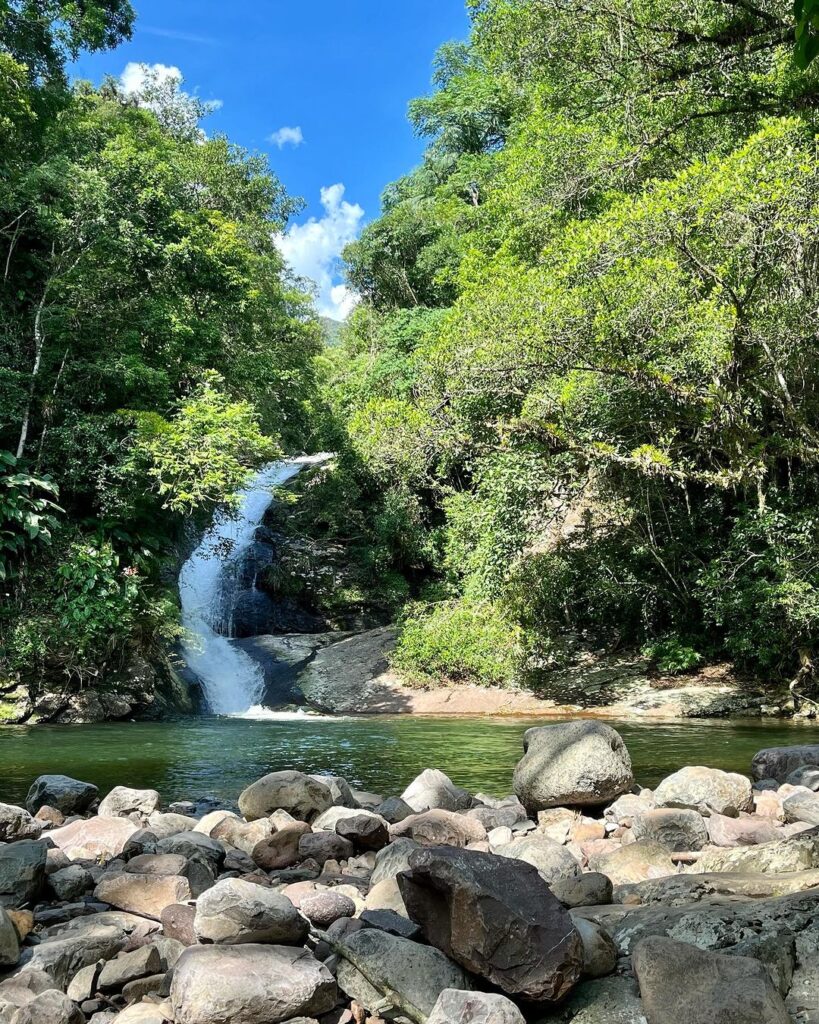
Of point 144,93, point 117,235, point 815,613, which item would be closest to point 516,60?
point 117,235

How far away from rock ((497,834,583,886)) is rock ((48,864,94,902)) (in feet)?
7.55

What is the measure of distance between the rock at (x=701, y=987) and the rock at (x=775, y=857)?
143 centimetres

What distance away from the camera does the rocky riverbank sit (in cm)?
275

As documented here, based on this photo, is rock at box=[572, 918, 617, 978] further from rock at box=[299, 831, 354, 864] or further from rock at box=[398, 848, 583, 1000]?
rock at box=[299, 831, 354, 864]

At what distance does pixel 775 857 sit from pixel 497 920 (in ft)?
5.93

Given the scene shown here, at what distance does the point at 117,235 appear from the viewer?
14797 millimetres

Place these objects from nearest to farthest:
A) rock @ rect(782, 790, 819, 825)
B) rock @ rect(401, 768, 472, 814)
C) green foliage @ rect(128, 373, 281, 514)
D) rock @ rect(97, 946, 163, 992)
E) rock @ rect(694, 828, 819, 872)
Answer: rock @ rect(97, 946, 163, 992)
rock @ rect(694, 828, 819, 872)
rock @ rect(782, 790, 819, 825)
rock @ rect(401, 768, 472, 814)
green foliage @ rect(128, 373, 281, 514)

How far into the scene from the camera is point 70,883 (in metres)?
4.21

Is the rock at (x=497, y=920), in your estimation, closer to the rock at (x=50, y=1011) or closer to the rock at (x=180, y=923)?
the rock at (x=180, y=923)

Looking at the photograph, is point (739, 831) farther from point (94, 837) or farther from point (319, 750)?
point (319, 750)

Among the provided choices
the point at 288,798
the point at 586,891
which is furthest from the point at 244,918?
the point at 288,798

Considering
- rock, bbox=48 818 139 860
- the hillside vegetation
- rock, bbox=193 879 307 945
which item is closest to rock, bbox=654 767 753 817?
rock, bbox=193 879 307 945

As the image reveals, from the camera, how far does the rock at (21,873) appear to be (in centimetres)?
398

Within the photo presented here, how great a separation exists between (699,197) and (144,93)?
2646 cm
